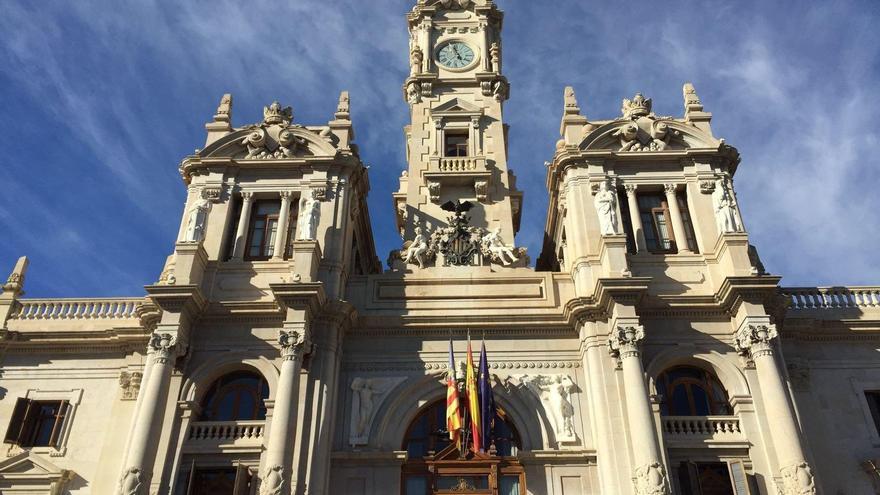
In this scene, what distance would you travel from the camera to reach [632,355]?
70.8 feet

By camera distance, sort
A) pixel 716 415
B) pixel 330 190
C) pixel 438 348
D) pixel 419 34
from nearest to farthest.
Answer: pixel 716 415 → pixel 438 348 → pixel 330 190 → pixel 419 34

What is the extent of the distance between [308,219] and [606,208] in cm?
Result: 1005

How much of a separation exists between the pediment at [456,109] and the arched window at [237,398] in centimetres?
1472

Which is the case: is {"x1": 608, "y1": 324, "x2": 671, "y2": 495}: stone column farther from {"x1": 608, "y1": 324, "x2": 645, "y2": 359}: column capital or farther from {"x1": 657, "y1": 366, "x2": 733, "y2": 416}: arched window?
{"x1": 657, "y1": 366, "x2": 733, "y2": 416}: arched window

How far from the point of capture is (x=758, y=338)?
21.7 meters

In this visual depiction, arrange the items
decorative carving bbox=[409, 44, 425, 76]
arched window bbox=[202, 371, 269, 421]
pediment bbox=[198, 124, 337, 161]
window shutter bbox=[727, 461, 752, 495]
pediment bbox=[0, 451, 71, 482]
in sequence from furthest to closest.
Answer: decorative carving bbox=[409, 44, 425, 76] < pediment bbox=[198, 124, 337, 161] < arched window bbox=[202, 371, 269, 421] < pediment bbox=[0, 451, 71, 482] < window shutter bbox=[727, 461, 752, 495]

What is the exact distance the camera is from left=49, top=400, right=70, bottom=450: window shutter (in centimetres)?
2338

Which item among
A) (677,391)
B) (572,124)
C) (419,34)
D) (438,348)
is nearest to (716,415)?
(677,391)

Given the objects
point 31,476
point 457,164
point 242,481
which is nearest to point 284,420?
point 242,481

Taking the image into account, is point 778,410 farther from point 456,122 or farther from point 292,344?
point 456,122

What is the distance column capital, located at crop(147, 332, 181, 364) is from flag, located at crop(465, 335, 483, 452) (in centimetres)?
857

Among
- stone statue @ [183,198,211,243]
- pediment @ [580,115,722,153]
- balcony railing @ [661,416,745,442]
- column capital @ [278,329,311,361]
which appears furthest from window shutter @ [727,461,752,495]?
stone statue @ [183,198,211,243]

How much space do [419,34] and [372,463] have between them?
2292 cm

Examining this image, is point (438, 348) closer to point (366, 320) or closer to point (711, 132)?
point (366, 320)
